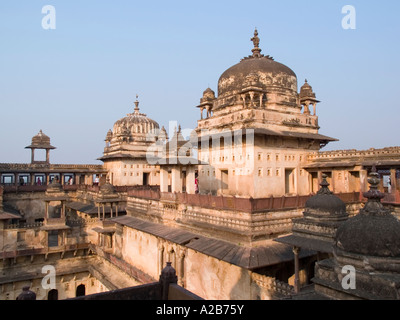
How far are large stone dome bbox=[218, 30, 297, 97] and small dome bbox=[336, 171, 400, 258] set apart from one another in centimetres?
1734

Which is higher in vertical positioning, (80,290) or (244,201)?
(244,201)

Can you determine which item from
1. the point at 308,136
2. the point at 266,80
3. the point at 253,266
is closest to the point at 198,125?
the point at 266,80

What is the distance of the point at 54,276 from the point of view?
79.3ft

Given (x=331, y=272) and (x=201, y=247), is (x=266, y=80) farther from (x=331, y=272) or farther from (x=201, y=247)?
(x=331, y=272)

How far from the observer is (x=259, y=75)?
75.9 ft

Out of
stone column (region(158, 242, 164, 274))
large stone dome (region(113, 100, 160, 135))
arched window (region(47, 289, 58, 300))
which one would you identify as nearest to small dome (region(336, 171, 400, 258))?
stone column (region(158, 242, 164, 274))

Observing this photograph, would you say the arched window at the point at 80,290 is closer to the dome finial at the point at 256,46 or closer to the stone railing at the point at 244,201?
the stone railing at the point at 244,201

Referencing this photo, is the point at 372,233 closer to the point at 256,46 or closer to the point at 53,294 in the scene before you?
the point at 256,46

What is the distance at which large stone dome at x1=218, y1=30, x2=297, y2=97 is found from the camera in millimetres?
23109

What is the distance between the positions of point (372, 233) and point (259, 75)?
63.6 ft

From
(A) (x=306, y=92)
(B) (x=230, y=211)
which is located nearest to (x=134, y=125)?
(A) (x=306, y=92)
